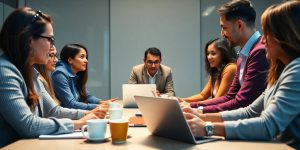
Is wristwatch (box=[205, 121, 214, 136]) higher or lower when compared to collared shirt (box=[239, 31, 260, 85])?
lower

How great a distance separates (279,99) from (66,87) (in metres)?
1.94

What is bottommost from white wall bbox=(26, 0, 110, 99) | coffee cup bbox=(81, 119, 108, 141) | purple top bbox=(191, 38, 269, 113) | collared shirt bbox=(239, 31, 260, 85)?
coffee cup bbox=(81, 119, 108, 141)

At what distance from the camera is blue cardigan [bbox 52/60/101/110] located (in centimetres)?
280

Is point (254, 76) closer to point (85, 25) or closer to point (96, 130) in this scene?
point (96, 130)

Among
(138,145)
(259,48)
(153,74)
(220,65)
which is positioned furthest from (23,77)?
(153,74)

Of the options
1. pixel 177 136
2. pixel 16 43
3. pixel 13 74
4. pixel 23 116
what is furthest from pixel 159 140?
pixel 16 43

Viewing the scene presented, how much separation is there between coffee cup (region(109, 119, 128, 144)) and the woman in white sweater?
10.7 inches

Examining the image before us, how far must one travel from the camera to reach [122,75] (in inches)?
214

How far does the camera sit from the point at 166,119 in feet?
4.62

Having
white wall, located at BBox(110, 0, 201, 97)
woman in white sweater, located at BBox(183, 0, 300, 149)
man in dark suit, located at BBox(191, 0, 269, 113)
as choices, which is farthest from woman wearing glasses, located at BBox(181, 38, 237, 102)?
white wall, located at BBox(110, 0, 201, 97)

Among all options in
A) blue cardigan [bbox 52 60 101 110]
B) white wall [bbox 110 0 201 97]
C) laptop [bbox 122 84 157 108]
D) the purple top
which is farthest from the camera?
white wall [bbox 110 0 201 97]

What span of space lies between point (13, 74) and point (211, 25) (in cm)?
427

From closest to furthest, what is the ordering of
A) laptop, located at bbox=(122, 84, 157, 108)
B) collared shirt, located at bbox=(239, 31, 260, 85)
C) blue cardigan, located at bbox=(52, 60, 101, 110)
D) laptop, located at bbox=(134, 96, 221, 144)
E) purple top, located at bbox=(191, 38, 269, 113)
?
laptop, located at bbox=(134, 96, 221, 144) → purple top, located at bbox=(191, 38, 269, 113) → collared shirt, located at bbox=(239, 31, 260, 85) → blue cardigan, located at bbox=(52, 60, 101, 110) → laptop, located at bbox=(122, 84, 157, 108)

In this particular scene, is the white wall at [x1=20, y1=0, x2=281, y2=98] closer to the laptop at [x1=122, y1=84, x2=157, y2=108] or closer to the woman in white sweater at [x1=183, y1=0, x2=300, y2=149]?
the laptop at [x1=122, y1=84, x2=157, y2=108]
